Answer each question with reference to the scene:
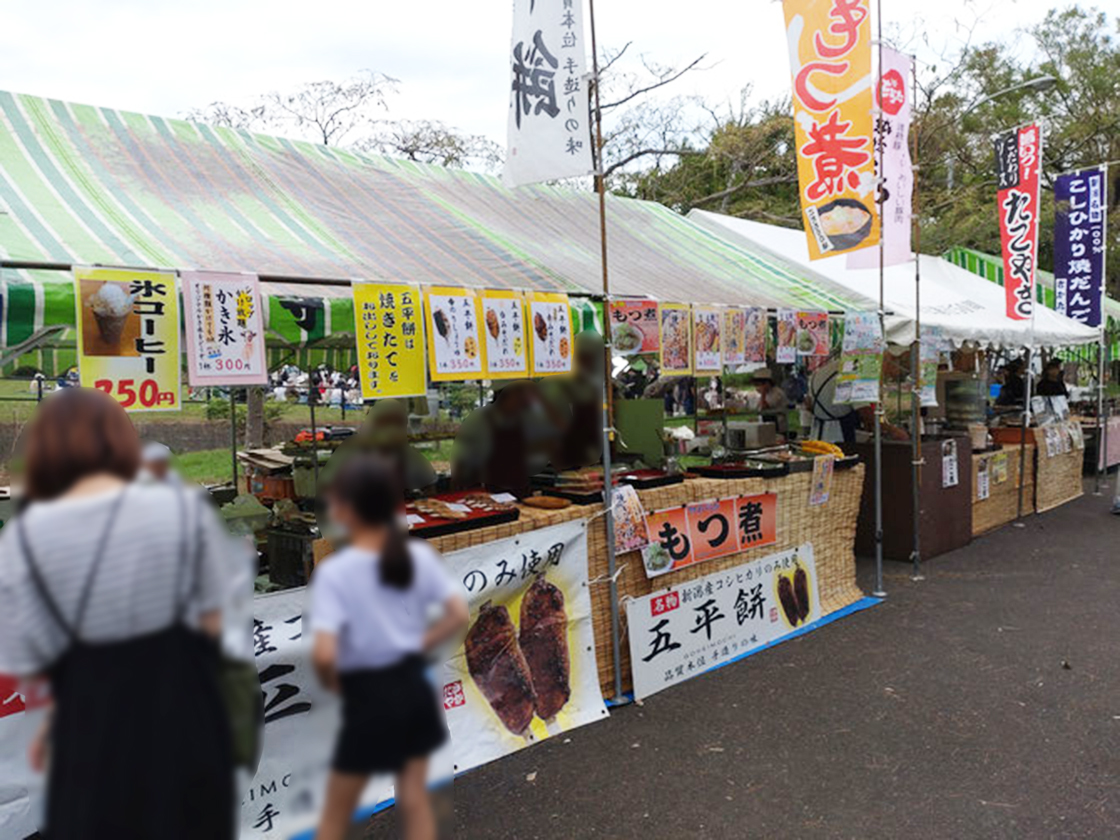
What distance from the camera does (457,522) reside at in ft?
13.9

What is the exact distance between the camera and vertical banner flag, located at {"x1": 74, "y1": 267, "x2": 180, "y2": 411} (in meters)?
2.98

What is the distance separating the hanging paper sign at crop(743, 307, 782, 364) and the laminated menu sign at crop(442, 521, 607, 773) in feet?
7.53

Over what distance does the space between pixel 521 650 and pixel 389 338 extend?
1807 mm

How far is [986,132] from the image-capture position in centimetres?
1991

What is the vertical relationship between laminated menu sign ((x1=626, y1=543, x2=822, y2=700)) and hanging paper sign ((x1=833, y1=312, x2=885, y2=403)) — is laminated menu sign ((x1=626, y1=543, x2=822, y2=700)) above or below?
below

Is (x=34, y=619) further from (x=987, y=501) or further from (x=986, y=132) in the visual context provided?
(x=986, y=132)

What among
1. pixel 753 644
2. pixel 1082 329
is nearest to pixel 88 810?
pixel 753 644

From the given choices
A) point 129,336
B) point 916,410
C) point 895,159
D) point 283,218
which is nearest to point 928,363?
point 916,410

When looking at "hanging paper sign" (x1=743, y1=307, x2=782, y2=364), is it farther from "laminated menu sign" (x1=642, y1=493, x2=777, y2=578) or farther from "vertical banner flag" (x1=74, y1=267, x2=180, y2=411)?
"vertical banner flag" (x1=74, y1=267, x2=180, y2=411)

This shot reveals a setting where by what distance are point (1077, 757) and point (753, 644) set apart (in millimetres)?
2112

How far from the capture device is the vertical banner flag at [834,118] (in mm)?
6371

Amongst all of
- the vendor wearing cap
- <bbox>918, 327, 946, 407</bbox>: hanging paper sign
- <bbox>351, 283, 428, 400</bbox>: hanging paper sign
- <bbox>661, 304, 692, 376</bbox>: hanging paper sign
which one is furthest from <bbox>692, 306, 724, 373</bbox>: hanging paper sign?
the vendor wearing cap

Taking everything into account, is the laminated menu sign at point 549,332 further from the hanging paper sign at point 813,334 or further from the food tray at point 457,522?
the hanging paper sign at point 813,334

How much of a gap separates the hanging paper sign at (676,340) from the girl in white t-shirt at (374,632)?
15.7ft
